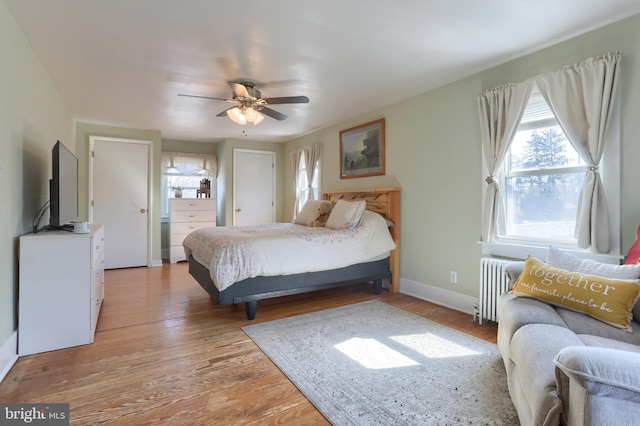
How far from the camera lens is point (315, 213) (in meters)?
4.33

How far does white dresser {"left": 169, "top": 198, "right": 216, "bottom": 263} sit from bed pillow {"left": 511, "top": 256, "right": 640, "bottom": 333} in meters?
5.33

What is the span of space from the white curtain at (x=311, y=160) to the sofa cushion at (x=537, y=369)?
424 centimetres

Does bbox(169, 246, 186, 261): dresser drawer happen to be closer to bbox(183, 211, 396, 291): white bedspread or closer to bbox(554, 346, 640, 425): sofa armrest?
bbox(183, 211, 396, 291): white bedspread

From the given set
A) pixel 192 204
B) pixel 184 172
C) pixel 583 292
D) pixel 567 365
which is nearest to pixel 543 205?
pixel 583 292

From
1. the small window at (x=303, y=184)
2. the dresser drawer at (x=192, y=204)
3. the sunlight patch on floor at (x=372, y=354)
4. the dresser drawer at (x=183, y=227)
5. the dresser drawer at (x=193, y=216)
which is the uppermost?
the small window at (x=303, y=184)

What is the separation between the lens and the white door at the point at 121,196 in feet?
16.4

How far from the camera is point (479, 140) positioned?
2.98 metres

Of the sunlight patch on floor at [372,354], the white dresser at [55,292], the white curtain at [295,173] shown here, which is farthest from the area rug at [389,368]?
the white curtain at [295,173]

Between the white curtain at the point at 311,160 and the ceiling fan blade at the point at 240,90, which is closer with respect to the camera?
the ceiling fan blade at the point at 240,90

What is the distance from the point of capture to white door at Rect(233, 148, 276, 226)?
20.2ft

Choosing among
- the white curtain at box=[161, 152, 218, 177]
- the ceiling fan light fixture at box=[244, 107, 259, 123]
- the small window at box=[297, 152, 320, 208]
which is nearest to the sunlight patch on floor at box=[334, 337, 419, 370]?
the ceiling fan light fixture at box=[244, 107, 259, 123]

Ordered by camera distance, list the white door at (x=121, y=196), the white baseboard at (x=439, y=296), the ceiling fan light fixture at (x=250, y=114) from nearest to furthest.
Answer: the white baseboard at (x=439, y=296) < the ceiling fan light fixture at (x=250, y=114) < the white door at (x=121, y=196)

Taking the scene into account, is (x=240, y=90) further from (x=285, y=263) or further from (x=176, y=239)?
(x=176, y=239)

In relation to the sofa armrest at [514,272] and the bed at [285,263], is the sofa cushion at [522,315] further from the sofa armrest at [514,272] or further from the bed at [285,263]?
the bed at [285,263]
